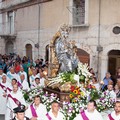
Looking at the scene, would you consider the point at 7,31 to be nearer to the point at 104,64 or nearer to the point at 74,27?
the point at 74,27

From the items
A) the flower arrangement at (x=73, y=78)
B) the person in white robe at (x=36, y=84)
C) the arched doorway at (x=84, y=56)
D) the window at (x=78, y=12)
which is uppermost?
the window at (x=78, y=12)

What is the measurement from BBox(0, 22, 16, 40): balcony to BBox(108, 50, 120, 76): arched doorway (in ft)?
27.2

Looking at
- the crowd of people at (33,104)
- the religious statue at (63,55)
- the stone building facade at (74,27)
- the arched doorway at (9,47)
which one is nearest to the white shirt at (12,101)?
the crowd of people at (33,104)

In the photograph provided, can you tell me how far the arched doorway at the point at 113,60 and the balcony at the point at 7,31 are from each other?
8.29m

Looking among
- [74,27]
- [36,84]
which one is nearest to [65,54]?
[36,84]

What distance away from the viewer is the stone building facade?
14203 millimetres

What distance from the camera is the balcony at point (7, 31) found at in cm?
2066

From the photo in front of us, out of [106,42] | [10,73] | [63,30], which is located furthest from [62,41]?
[106,42]

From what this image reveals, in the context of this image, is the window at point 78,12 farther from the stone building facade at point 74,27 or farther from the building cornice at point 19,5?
the building cornice at point 19,5

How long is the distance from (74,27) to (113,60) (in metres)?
2.73

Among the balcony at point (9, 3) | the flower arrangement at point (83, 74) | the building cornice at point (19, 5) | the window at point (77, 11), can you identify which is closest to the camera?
the flower arrangement at point (83, 74)

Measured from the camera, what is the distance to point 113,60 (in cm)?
1437

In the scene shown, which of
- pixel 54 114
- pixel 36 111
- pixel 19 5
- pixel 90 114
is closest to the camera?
pixel 90 114

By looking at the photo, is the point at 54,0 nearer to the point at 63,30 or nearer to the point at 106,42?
the point at 106,42
